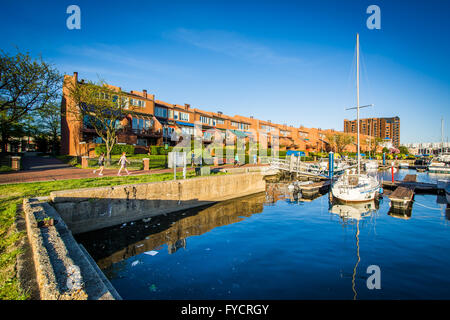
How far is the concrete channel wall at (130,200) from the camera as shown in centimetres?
1029

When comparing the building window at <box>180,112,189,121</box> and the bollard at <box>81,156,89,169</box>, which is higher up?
the building window at <box>180,112,189,121</box>

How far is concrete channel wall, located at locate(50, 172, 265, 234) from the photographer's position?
33.8 feet

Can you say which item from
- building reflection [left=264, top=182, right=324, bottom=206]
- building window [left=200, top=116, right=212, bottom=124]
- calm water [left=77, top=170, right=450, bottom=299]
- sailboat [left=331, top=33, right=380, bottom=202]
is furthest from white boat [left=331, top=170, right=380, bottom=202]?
building window [left=200, top=116, right=212, bottom=124]

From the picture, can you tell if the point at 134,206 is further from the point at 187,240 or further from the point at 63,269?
the point at 63,269

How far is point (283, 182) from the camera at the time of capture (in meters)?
28.7

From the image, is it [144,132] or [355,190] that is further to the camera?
[144,132]

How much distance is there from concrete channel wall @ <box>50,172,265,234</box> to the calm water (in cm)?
73

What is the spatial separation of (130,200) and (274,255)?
26.6 feet

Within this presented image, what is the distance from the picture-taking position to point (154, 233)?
1073 cm

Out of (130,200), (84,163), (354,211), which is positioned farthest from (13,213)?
(354,211)

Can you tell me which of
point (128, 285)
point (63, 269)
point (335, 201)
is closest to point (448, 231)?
point (335, 201)

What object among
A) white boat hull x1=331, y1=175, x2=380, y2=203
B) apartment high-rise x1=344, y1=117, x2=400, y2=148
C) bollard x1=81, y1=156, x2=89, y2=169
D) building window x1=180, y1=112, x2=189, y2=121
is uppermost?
apartment high-rise x1=344, y1=117, x2=400, y2=148

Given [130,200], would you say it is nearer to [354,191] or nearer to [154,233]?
→ [154,233]

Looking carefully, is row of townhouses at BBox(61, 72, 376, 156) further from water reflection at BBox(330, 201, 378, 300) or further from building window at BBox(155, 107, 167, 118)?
water reflection at BBox(330, 201, 378, 300)
